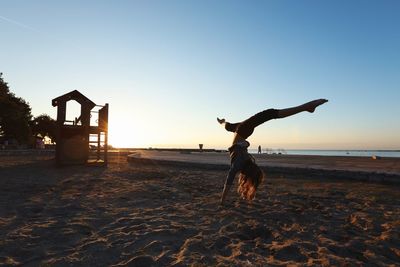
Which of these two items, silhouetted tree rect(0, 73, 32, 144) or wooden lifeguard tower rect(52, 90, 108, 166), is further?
silhouetted tree rect(0, 73, 32, 144)

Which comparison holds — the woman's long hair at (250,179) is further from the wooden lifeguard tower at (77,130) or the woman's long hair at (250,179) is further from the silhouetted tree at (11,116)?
the silhouetted tree at (11,116)

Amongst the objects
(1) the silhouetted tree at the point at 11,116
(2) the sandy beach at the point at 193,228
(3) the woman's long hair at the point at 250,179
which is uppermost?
(1) the silhouetted tree at the point at 11,116

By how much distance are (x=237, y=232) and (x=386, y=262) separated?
1881mm

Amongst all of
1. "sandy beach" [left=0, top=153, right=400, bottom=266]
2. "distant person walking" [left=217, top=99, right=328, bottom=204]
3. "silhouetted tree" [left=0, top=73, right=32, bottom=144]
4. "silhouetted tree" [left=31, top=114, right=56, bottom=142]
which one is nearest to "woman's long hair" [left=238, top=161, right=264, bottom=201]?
"distant person walking" [left=217, top=99, right=328, bottom=204]

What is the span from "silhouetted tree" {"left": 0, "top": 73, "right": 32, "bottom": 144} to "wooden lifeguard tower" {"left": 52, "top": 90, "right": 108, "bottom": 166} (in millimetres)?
24116

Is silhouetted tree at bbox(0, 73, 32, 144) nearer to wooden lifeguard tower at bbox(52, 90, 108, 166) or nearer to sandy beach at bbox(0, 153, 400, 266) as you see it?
wooden lifeguard tower at bbox(52, 90, 108, 166)

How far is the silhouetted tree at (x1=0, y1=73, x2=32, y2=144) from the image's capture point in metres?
38.0

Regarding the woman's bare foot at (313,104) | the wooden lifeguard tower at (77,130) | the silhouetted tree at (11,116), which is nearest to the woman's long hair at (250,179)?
the woman's bare foot at (313,104)

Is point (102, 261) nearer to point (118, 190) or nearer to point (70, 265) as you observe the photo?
point (70, 265)

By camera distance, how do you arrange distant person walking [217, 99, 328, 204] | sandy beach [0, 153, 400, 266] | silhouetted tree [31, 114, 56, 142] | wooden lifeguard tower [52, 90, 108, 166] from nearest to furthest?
1. sandy beach [0, 153, 400, 266]
2. distant person walking [217, 99, 328, 204]
3. wooden lifeguard tower [52, 90, 108, 166]
4. silhouetted tree [31, 114, 56, 142]

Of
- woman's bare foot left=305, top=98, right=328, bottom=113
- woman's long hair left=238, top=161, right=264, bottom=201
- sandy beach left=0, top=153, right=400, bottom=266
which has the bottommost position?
sandy beach left=0, top=153, right=400, bottom=266

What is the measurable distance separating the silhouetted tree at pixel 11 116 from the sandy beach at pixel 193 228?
3361 centimetres

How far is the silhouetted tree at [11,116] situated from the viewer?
38.0 metres

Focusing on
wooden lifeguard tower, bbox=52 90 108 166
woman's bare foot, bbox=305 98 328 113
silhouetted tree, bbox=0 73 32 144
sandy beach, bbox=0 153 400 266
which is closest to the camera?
sandy beach, bbox=0 153 400 266
